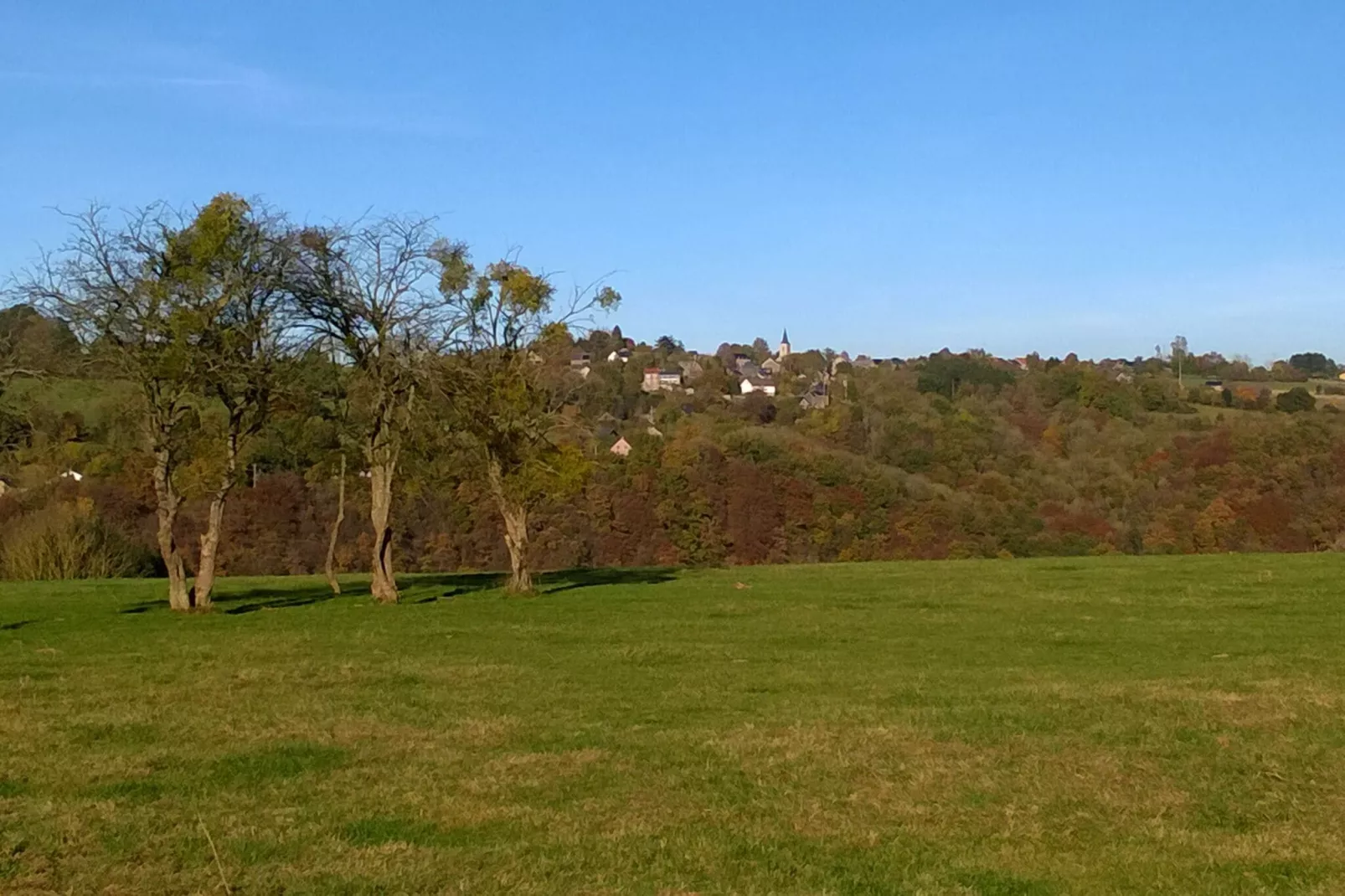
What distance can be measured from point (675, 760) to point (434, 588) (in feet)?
67.2

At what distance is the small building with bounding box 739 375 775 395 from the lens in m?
106

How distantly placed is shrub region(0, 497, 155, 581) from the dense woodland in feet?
0.30

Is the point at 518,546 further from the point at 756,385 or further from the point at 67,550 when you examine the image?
the point at 756,385

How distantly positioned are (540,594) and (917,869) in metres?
20.5

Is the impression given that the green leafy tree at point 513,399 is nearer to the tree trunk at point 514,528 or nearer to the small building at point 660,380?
the tree trunk at point 514,528

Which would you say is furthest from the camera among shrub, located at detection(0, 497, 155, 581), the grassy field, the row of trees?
shrub, located at detection(0, 497, 155, 581)

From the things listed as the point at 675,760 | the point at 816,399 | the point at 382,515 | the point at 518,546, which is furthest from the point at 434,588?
the point at 816,399

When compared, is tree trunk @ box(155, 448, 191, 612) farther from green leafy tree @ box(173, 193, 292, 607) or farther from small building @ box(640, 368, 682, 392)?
small building @ box(640, 368, 682, 392)

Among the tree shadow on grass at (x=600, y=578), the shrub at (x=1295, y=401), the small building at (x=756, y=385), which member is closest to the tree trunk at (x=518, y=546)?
the tree shadow on grass at (x=600, y=578)

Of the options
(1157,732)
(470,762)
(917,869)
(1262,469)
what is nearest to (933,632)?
(1157,732)

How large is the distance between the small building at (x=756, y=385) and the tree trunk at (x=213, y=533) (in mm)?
83045

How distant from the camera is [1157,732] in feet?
33.4

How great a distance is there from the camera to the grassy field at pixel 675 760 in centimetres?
655

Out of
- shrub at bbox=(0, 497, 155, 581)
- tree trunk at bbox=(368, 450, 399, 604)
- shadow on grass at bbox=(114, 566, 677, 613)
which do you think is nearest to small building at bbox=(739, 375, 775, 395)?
shrub at bbox=(0, 497, 155, 581)
